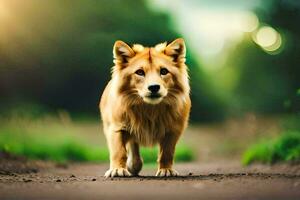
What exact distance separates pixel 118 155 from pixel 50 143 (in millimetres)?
6804

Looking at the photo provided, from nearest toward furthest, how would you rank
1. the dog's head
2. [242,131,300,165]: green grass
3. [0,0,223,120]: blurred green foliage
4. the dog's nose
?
1. the dog's nose
2. the dog's head
3. [242,131,300,165]: green grass
4. [0,0,223,120]: blurred green foliage

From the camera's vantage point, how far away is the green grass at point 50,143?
1442cm

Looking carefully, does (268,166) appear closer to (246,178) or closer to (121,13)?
(246,178)

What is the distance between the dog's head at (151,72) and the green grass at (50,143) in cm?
496

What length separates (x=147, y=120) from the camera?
9.17 metres

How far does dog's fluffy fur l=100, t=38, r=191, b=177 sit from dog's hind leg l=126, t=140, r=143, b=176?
0.30 m

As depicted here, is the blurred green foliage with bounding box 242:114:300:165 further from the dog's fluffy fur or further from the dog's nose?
the dog's nose

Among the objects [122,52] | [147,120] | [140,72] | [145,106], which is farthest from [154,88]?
[122,52]

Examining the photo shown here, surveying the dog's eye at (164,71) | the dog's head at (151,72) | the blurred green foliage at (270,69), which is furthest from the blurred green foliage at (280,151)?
the blurred green foliage at (270,69)

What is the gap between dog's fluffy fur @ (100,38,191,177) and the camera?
8.97 metres

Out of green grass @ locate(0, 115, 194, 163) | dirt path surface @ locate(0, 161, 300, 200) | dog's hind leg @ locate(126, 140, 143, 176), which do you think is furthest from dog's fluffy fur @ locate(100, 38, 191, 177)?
green grass @ locate(0, 115, 194, 163)

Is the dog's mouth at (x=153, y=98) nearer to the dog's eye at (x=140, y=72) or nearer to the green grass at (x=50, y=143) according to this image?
the dog's eye at (x=140, y=72)

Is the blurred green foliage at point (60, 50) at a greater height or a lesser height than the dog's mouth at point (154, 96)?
greater

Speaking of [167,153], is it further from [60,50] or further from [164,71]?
[60,50]
